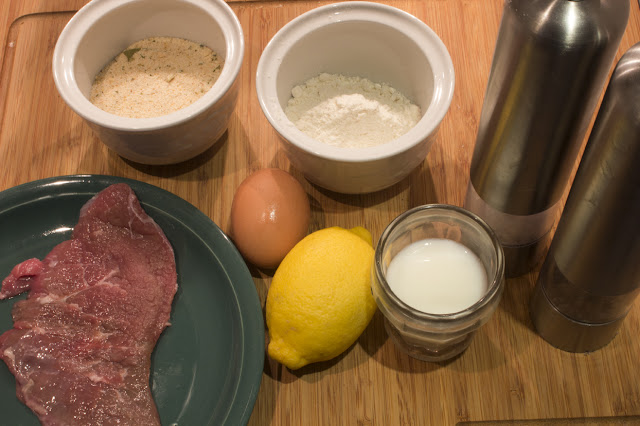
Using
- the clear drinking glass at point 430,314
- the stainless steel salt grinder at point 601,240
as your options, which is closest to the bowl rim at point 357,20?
the clear drinking glass at point 430,314

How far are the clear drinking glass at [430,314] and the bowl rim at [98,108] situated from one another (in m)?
0.33

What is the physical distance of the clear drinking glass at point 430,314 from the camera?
77 cm

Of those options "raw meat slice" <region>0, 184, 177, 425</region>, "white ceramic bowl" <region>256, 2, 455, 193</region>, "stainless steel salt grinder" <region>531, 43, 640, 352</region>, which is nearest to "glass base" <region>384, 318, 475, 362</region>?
"stainless steel salt grinder" <region>531, 43, 640, 352</region>

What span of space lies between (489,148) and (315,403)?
41cm

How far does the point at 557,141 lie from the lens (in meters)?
0.75

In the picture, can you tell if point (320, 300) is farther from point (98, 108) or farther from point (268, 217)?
point (98, 108)

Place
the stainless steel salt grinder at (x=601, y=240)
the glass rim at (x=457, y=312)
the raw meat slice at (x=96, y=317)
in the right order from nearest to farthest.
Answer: the stainless steel salt grinder at (x=601, y=240)
the glass rim at (x=457, y=312)
the raw meat slice at (x=96, y=317)

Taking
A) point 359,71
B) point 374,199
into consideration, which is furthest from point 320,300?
point 359,71

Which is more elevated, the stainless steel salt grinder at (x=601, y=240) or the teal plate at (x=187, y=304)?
the stainless steel salt grinder at (x=601, y=240)

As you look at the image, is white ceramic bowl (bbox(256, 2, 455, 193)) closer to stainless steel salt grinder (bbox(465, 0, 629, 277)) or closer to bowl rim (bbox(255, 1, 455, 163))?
bowl rim (bbox(255, 1, 455, 163))

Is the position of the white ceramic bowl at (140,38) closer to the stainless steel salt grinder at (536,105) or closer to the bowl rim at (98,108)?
the bowl rim at (98,108)

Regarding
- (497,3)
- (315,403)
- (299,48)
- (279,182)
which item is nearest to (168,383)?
(315,403)

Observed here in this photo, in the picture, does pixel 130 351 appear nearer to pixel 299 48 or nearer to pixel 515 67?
pixel 299 48

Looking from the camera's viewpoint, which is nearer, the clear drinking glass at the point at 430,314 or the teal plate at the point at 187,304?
the clear drinking glass at the point at 430,314
